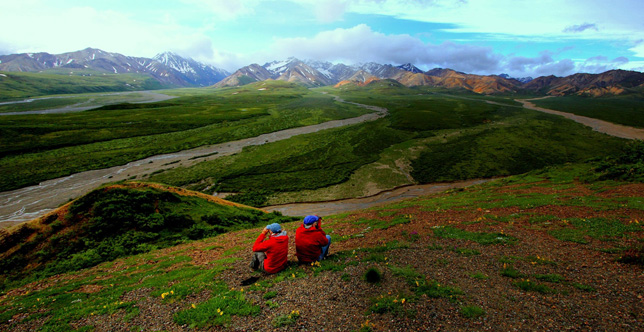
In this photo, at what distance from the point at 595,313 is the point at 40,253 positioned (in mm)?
25758

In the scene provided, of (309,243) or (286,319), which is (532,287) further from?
(286,319)

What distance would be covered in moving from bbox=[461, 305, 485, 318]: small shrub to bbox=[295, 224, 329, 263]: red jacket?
6.13 metres

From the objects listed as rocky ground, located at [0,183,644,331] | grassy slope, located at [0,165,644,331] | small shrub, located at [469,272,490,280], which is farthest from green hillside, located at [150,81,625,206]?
small shrub, located at [469,272,490,280]

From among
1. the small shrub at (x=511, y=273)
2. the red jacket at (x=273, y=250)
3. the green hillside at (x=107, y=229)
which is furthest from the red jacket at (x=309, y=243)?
the green hillside at (x=107, y=229)

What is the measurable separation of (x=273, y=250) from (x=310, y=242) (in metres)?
1.76

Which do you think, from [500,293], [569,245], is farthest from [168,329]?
[569,245]

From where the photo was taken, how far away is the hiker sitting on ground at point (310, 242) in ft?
39.1

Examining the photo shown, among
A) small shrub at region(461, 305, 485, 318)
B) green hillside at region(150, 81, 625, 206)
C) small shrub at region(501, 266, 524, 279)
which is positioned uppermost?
small shrub at region(461, 305, 485, 318)

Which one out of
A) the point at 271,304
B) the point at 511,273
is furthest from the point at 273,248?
the point at 511,273

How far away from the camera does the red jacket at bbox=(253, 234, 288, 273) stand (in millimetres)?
11562

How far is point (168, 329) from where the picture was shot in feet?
26.6

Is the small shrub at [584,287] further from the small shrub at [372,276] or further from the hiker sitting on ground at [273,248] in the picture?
the hiker sitting on ground at [273,248]

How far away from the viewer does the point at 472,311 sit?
27.1 ft

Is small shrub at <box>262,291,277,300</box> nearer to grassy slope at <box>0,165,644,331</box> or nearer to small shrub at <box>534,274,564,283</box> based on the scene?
grassy slope at <box>0,165,644,331</box>
